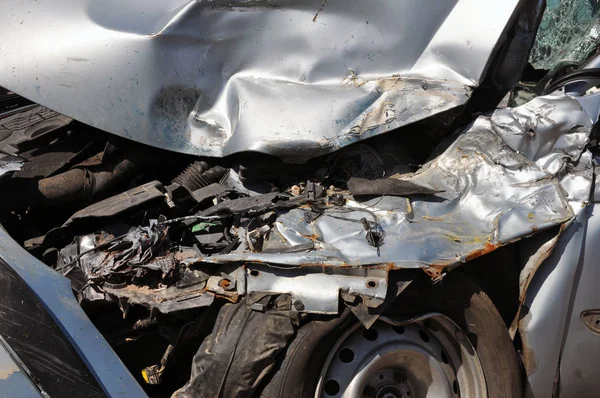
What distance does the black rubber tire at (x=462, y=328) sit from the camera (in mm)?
2082

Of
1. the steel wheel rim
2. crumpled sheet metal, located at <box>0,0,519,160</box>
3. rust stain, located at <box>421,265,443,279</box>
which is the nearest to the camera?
rust stain, located at <box>421,265,443,279</box>

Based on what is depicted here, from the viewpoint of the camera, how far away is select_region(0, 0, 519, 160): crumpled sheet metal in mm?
2443

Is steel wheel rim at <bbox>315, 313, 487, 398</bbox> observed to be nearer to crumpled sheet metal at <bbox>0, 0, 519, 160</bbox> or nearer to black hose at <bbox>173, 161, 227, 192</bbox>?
crumpled sheet metal at <bbox>0, 0, 519, 160</bbox>

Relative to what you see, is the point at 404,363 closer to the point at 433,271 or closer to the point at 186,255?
the point at 433,271

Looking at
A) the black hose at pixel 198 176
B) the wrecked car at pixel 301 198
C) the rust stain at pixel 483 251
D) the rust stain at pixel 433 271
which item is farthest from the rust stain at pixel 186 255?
the rust stain at pixel 483 251

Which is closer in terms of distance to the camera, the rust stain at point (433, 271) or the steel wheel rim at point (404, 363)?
the rust stain at point (433, 271)

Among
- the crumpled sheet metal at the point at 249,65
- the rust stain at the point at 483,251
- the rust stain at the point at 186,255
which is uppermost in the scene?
the crumpled sheet metal at the point at 249,65

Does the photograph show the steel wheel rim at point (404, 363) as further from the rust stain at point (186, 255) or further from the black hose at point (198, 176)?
the black hose at point (198, 176)

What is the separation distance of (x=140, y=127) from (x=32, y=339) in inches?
43.5

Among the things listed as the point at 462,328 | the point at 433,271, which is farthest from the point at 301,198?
the point at 462,328

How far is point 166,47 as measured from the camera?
2551 millimetres

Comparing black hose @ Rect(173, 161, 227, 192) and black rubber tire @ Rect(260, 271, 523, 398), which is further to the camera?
black hose @ Rect(173, 161, 227, 192)

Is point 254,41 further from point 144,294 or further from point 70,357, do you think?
point 70,357

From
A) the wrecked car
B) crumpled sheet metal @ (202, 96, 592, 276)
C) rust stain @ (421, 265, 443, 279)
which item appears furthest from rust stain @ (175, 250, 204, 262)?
rust stain @ (421, 265, 443, 279)
